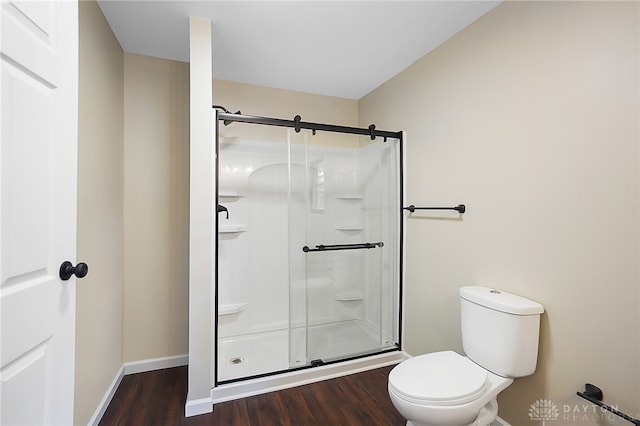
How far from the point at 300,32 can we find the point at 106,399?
8.88ft

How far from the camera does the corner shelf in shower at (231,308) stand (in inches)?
92.1

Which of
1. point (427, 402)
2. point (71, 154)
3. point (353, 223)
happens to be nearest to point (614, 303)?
point (427, 402)

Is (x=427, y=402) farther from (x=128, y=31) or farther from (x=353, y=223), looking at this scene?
(x=128, y=31)

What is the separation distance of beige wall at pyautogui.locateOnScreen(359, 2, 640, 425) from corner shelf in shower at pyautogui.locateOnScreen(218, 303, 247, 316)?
1.57 m

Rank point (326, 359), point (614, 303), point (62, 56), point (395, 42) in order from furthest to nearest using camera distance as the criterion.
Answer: point (326, 359) < point (395, 42) < point (614, 303) < point (62, 56)

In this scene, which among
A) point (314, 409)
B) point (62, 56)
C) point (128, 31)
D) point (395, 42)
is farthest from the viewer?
point (395, 42)

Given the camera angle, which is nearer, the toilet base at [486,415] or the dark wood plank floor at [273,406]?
the toilet base at [486,415]

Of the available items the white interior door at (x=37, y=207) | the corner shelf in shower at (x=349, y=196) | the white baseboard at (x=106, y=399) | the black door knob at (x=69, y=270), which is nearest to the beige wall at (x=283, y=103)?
the corner shelf in shower at (x=349, y=196)

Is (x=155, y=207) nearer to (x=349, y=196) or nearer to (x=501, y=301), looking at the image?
(x=349, y=196)

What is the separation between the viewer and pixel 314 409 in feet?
5.77

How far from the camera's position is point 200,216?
1.75m

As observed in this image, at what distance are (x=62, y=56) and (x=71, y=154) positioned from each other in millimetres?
323

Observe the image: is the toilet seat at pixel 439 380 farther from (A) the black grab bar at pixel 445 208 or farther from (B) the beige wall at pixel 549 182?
(A) the black grab bar at pixel 445 208

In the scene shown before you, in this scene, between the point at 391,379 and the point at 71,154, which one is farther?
the point at 391,379
